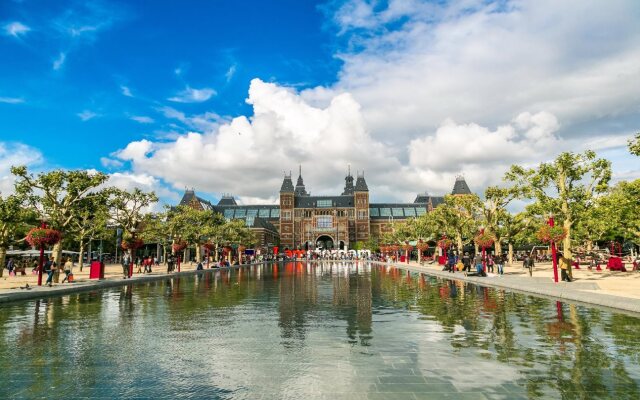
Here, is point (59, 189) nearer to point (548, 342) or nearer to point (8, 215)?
point (8, 215)

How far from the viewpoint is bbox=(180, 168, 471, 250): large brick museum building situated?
473 feet

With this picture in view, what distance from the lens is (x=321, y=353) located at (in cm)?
824

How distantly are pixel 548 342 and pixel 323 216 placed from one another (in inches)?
5316

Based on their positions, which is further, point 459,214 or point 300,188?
point 300,188

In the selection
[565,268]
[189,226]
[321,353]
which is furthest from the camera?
[189,226]

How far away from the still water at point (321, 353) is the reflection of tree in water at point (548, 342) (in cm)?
3

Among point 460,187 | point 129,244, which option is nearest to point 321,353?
point 129,244

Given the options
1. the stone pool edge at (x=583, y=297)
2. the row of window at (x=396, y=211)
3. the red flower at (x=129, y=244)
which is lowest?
the stone pool edge at (x=583, y=297)

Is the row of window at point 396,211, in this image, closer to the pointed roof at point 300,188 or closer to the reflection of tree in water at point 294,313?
the pointed roof at point 300,188

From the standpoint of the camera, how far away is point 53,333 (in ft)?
34.2

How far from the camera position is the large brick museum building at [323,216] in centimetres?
14412

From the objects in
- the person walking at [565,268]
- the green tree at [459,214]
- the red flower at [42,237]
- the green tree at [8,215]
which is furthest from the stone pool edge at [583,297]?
the green tree at [8,215]

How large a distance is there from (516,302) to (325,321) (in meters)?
8.60

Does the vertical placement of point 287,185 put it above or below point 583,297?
above
